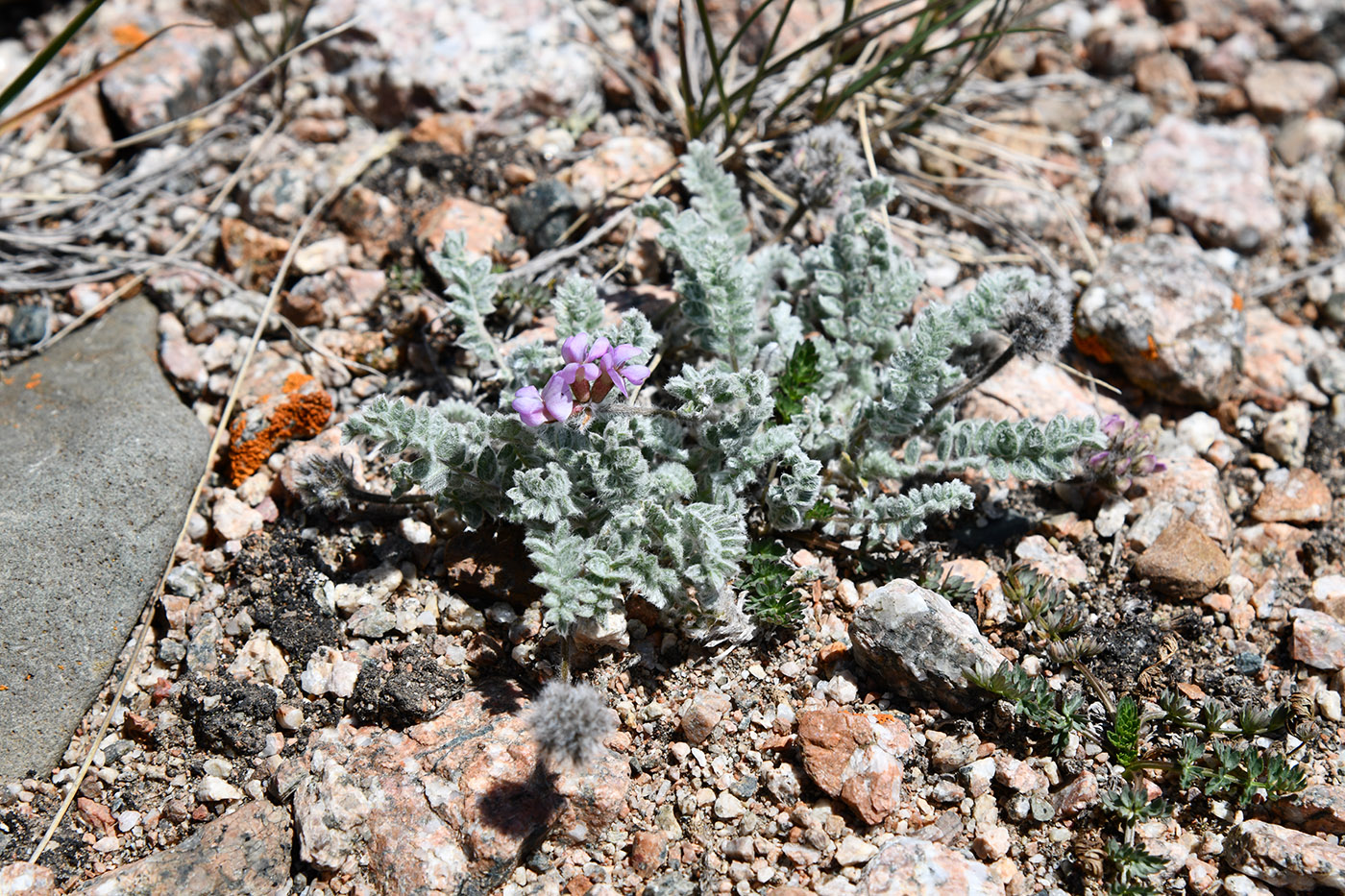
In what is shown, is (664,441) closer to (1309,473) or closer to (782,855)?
(782,855)

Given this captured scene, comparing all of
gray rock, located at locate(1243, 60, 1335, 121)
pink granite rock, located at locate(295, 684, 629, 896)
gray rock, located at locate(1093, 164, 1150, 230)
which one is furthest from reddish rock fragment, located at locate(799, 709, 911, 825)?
gray rock, located at locate(1243, 60, 1335, 121)

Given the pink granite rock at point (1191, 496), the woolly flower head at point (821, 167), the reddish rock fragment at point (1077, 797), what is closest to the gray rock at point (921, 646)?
A: the reddish rock fragment at point (1077, 797)

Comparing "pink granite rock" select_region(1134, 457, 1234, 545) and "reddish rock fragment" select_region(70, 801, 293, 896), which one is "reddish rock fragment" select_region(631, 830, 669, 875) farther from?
"pink granite rock" select_region(1134, 457, 1234, 545)

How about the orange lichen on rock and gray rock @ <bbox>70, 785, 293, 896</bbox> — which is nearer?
gray rock @ <bbox>70, 785, 293, 896</bbox>

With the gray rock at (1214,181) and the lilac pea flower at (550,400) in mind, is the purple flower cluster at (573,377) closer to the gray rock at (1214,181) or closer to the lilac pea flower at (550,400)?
the lilac pea flower at (550,400)

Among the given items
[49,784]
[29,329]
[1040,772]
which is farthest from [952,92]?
[49,784]

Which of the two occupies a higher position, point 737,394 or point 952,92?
point 952,92
